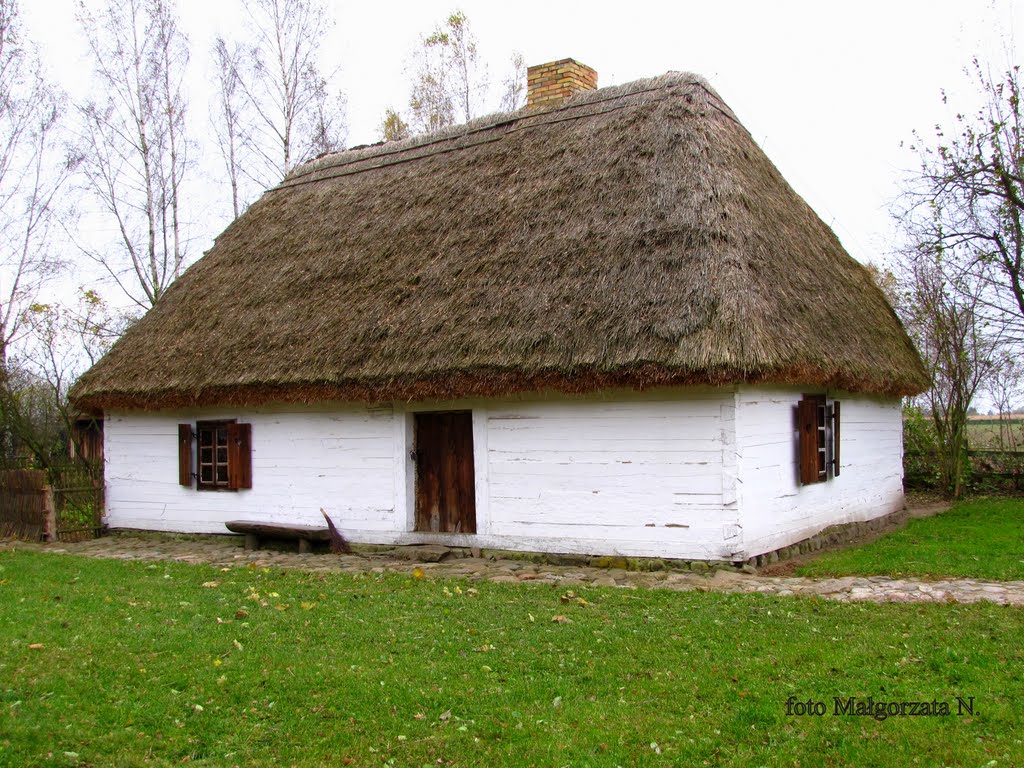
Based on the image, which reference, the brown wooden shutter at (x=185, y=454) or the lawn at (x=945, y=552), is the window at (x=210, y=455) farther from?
the lawn at (x=945, y=552)

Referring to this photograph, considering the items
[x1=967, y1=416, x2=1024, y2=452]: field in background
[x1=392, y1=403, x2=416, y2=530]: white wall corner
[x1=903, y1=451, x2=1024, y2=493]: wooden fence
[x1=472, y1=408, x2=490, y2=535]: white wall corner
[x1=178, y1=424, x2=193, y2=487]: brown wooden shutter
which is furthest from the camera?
[x1=967, y1=416, x2=1024, y2=452]: field in background

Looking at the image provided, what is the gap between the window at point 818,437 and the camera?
423 inches

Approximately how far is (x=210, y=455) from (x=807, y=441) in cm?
880

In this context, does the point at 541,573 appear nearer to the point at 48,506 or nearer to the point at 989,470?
the point at 48,506

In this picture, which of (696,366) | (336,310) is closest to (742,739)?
(696,366)

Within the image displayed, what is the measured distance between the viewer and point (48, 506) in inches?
531

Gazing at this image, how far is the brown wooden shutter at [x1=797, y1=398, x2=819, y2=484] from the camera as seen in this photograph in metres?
10.7

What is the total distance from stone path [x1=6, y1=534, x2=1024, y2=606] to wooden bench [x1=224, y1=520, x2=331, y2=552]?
0.22 metres

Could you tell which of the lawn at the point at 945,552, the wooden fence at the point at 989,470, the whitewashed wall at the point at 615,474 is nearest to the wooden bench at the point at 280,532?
the whitewashed wall at the point at 615,474

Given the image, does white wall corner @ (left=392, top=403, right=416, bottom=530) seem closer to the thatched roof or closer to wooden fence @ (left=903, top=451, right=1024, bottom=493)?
the thatched roof

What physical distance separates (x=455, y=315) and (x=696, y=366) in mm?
3405

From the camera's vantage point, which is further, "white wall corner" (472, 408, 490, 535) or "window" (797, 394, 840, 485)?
"white wall corner" (472, 408, 490, 535)

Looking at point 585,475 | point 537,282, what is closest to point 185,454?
point 537,282

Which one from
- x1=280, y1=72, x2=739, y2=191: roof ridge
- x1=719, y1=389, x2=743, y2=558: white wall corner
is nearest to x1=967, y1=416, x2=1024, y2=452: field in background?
x1=280, y1=72, x2=739, y2=191: roof ridge
